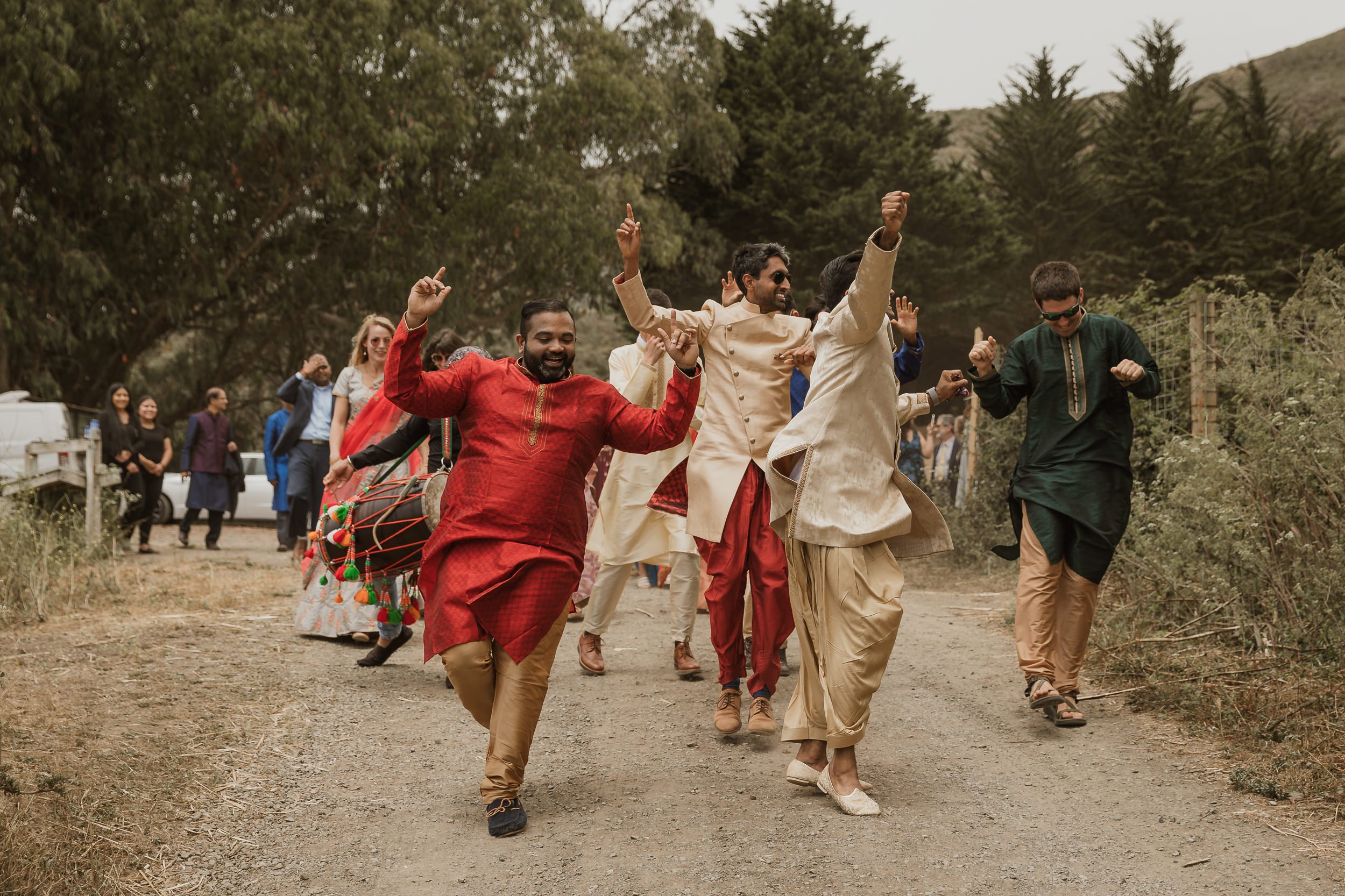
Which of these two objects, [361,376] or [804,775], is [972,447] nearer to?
[361,376]

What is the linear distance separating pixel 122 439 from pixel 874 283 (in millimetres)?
11517

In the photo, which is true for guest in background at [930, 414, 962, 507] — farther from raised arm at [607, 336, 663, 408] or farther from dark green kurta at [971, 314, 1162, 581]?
dark green kurta at [971, 314, 1162, 581]

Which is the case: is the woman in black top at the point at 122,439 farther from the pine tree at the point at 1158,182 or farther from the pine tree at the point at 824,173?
the pine tree at the point at 1158,182

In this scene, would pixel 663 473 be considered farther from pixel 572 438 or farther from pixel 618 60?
pixel 618 60

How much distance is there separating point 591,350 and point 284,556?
1741 inches

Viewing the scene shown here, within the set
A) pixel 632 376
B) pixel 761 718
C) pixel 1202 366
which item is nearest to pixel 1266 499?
pixel 1202 366

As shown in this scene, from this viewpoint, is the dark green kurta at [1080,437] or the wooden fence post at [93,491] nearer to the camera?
the dark green kurta at [1080,437]

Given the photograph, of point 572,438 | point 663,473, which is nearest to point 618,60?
point 663,473

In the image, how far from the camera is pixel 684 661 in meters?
6.88

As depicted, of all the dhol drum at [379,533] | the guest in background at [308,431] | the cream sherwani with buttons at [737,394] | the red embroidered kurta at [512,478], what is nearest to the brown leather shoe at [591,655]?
the dhol drum at [379,533]

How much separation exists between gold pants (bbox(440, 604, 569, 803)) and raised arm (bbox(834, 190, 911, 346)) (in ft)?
5.25

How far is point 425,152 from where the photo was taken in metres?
20.9

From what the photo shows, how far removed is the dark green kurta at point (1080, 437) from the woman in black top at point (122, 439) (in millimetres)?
10655

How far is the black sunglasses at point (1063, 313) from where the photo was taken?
18.9 feet
